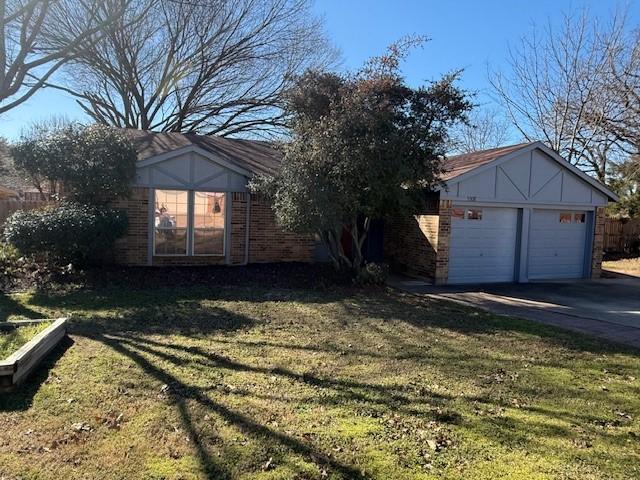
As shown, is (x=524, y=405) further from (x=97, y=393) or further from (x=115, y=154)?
(x=115, y=154)

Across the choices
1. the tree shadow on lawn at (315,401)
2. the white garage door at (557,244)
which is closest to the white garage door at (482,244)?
the white garage door at (557,244)

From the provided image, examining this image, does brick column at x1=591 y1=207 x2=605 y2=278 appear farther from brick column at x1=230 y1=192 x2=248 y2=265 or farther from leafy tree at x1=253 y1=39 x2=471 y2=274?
brick column at x1=230 y1=192 x2=248 y2=265

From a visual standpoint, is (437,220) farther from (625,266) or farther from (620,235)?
(620,235)

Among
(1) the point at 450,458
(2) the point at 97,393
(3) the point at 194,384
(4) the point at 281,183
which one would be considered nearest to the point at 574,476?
(1) the point at 450,458

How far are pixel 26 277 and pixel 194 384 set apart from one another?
7.72 m

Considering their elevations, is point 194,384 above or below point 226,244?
below

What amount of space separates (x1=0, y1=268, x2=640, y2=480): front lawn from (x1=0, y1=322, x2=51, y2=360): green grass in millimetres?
419

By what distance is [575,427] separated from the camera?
14.2 feet

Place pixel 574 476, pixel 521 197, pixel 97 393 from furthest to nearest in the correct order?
pixel 521 197 < pixel 97 393 < pixel 574 476

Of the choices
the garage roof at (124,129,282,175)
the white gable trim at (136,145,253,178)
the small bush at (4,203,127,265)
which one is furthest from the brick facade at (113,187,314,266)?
the small bush at (4,203,127,265)

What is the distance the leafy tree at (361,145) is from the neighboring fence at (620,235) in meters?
13.6

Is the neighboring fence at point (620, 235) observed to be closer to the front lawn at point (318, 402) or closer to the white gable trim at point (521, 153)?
the white gable trim at point (521, 153)

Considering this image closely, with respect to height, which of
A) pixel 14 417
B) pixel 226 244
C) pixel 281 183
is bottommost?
pixel 14 417

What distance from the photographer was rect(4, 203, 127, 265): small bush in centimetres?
1055
